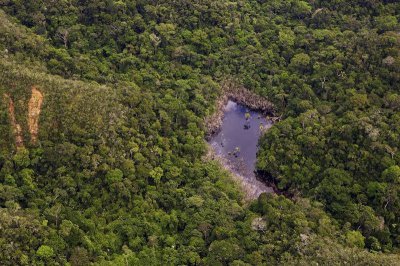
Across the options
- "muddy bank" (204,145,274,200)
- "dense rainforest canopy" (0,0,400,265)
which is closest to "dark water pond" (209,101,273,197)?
"muddy bank" (204,145,274,200)

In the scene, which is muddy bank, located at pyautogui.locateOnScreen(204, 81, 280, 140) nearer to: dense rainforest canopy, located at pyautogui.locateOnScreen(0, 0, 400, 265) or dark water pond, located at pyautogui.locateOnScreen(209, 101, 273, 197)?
dark water pond, located at pyautogui.locateOnScreen(209, 101, 273, 197)

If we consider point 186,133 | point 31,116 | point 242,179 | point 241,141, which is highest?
point 31,116

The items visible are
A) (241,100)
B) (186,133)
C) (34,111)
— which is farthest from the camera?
(241,100)

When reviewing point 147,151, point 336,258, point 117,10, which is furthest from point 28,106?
point 336,258

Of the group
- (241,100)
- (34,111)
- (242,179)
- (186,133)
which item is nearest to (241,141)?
(241,100)

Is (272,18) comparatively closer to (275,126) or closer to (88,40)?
(275,126)

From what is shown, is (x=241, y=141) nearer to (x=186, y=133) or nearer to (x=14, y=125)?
(x=186, y=133)

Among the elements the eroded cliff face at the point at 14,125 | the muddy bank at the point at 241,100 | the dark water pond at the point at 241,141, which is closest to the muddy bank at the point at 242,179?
the dark water pond at the point at 241,141
